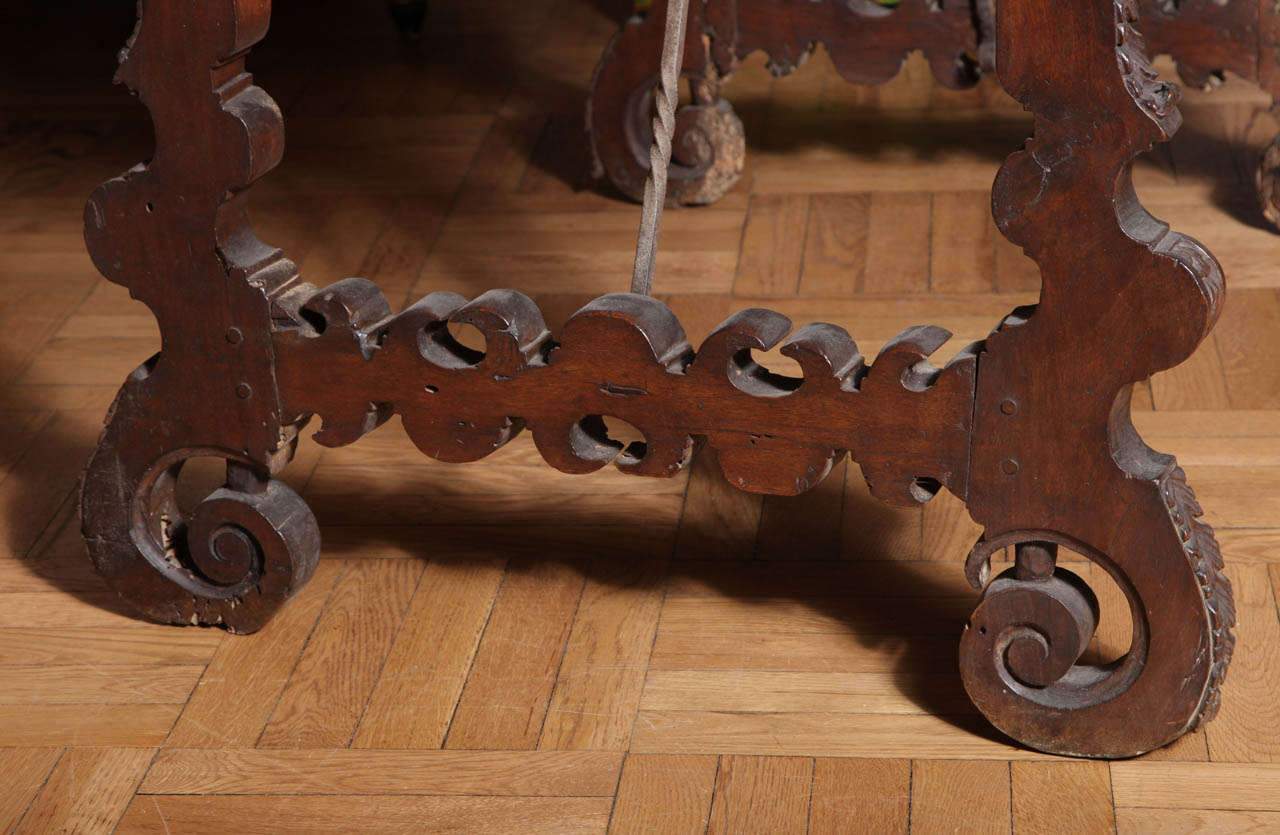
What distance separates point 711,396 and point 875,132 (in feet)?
3.31

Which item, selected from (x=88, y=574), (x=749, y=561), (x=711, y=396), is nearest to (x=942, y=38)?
(x=749, y=561)

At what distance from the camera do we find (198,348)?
1.05 meters

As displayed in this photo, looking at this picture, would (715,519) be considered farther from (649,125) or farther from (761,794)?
(649,125)

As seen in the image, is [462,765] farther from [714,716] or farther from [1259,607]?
[1259,607]

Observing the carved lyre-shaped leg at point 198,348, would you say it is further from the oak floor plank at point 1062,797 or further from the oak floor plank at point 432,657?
the oak floor plank at point 1062,797

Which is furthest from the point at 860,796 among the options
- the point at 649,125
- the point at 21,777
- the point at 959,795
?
the point at 649,125

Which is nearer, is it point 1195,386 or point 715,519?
point 715,519

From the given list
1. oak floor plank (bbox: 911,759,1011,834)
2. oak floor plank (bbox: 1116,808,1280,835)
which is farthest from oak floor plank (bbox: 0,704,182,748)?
oak floor plank (bbox: 1116,808,1280,835)

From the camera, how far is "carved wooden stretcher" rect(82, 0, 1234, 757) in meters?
0.86

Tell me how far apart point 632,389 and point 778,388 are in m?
0.09

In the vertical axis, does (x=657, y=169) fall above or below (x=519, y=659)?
above

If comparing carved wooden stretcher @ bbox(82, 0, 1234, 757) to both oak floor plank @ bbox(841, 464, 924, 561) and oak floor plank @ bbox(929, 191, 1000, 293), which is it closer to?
oak floor plank @ bbox(841, 464, 924, 561)

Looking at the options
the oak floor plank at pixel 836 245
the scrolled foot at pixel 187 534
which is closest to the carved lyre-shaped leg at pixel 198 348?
the scrolled foot at pixel 187 534

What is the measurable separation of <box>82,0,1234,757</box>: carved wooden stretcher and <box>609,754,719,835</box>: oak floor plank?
6.7 inches
